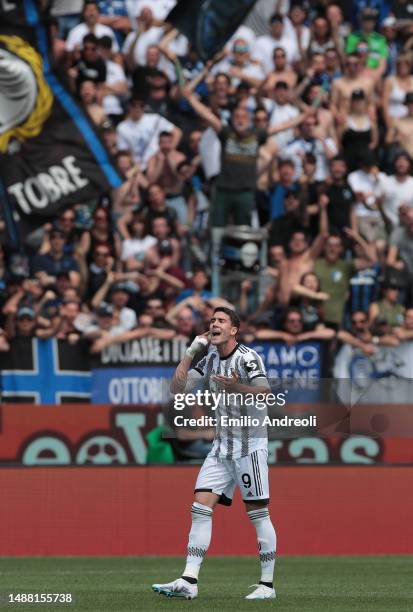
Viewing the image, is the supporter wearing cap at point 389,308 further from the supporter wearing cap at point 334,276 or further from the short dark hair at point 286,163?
the short dark hair at point 286,163

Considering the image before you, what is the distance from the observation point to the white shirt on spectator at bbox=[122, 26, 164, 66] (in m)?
19.8

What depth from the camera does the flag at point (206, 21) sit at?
19953mm

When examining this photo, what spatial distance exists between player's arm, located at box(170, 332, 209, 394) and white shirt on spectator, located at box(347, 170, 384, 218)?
380 inches

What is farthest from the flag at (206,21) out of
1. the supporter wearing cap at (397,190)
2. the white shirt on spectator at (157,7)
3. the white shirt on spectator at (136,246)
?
the white shirt on spectator at (136,246)

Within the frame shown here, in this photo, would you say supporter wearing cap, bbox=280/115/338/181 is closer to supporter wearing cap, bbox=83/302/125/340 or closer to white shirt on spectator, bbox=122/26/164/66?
white shirt on spectator, bbox=122/26/164/66

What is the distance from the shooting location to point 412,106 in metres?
20.2

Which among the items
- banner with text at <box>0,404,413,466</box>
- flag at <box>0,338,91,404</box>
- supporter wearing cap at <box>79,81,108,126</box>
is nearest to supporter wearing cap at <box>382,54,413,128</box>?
supporter wearing cap at <box>79,81,108,126</box>

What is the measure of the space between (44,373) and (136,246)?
2.36 meters

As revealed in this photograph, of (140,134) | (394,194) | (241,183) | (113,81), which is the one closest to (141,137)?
(140,134)

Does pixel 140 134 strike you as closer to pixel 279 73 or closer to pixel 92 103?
pixel 92 103

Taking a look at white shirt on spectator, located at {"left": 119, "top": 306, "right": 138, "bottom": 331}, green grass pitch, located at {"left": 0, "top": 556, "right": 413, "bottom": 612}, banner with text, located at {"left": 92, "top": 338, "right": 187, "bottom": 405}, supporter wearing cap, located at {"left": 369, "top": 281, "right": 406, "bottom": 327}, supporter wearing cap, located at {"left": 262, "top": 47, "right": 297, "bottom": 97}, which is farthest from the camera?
supporter wearing cap, located at {"left": 262, "top": 47, "right": 297, "bottom": 97}

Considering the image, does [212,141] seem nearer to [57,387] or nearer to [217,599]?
[57,387]

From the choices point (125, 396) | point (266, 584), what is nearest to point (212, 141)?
point (125, 396)

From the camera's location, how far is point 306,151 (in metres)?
19.5
